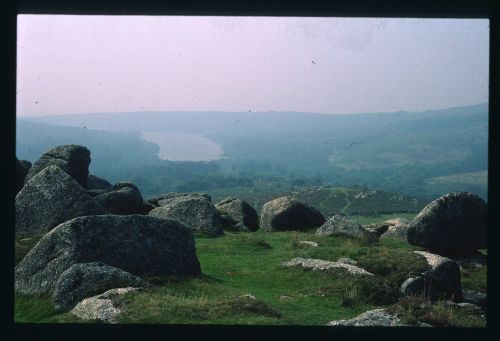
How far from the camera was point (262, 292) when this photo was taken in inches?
883

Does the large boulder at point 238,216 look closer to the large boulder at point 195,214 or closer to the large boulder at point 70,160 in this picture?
the large boulder at point 195,214

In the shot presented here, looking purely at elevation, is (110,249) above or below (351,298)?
above

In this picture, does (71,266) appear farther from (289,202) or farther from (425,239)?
(289,202)

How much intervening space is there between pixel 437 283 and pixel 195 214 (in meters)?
21.5

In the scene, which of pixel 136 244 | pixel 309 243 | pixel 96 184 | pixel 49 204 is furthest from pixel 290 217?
pixel 136 244

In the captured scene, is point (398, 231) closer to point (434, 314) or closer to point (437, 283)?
point (437, 283)

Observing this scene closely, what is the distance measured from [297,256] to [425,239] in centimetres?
971

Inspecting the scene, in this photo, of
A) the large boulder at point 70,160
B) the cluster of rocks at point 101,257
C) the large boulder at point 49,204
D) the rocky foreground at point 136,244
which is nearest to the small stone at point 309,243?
the rocky foreground at point 136,244

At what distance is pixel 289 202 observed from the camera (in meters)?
49.1

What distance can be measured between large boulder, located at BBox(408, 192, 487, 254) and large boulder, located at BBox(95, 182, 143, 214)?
22.5 m

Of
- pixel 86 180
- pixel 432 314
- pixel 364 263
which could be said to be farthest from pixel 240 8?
pixel 86 180

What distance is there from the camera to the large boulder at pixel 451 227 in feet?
110

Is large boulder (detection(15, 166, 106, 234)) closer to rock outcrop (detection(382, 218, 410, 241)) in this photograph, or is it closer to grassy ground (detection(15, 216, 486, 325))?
grassy ground (detection(15, 216, 486, 325))

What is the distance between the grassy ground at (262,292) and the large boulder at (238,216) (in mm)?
17250
